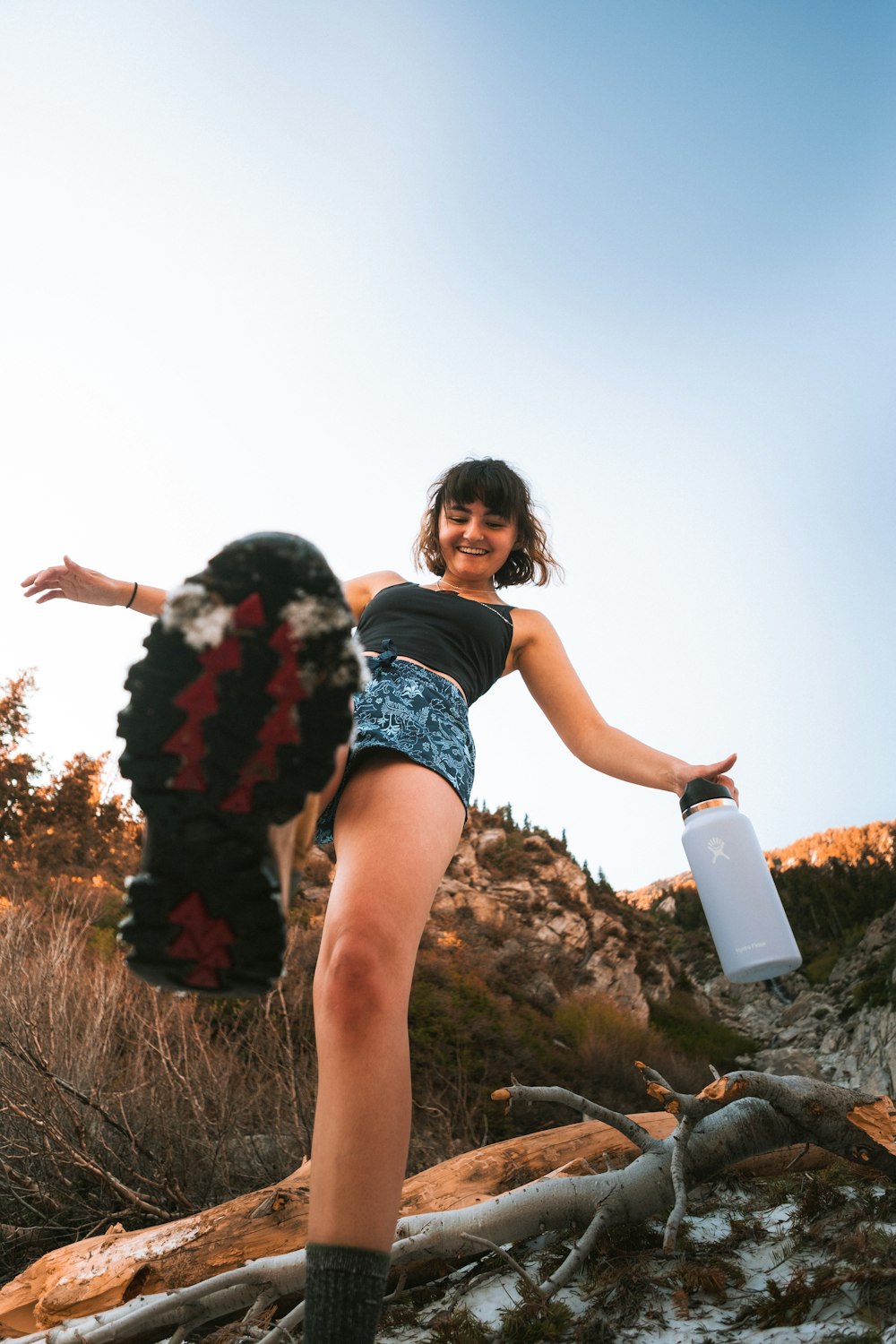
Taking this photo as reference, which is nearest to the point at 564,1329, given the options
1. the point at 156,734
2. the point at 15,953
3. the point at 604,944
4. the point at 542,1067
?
the point at 156,734

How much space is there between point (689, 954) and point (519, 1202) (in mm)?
13695

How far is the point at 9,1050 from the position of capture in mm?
3584

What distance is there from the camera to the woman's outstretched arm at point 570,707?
2.10 metres

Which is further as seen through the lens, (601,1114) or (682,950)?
(682,950)

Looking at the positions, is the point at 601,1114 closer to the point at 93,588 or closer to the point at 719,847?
the point at 719,847

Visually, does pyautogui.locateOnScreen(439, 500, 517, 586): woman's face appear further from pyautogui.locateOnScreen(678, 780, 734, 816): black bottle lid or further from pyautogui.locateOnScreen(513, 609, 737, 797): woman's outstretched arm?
pyautogui.locateOnScreen(678, 780, 734, 816): black bottle lid

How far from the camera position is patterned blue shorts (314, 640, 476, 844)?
1578 mm

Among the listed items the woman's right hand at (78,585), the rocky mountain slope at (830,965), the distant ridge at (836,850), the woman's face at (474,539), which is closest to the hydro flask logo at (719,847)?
the woman's face at (474,539)

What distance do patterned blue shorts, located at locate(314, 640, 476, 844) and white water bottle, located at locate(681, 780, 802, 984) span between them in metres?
0.60

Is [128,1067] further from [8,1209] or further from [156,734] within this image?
[156,734]

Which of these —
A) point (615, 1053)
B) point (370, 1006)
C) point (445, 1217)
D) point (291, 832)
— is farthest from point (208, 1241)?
point (615, 1053)

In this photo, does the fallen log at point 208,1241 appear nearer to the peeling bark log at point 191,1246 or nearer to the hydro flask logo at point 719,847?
the peeling bark log at point 191,1246

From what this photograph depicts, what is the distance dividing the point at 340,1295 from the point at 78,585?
1.54m

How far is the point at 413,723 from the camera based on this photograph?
161 centimetres
